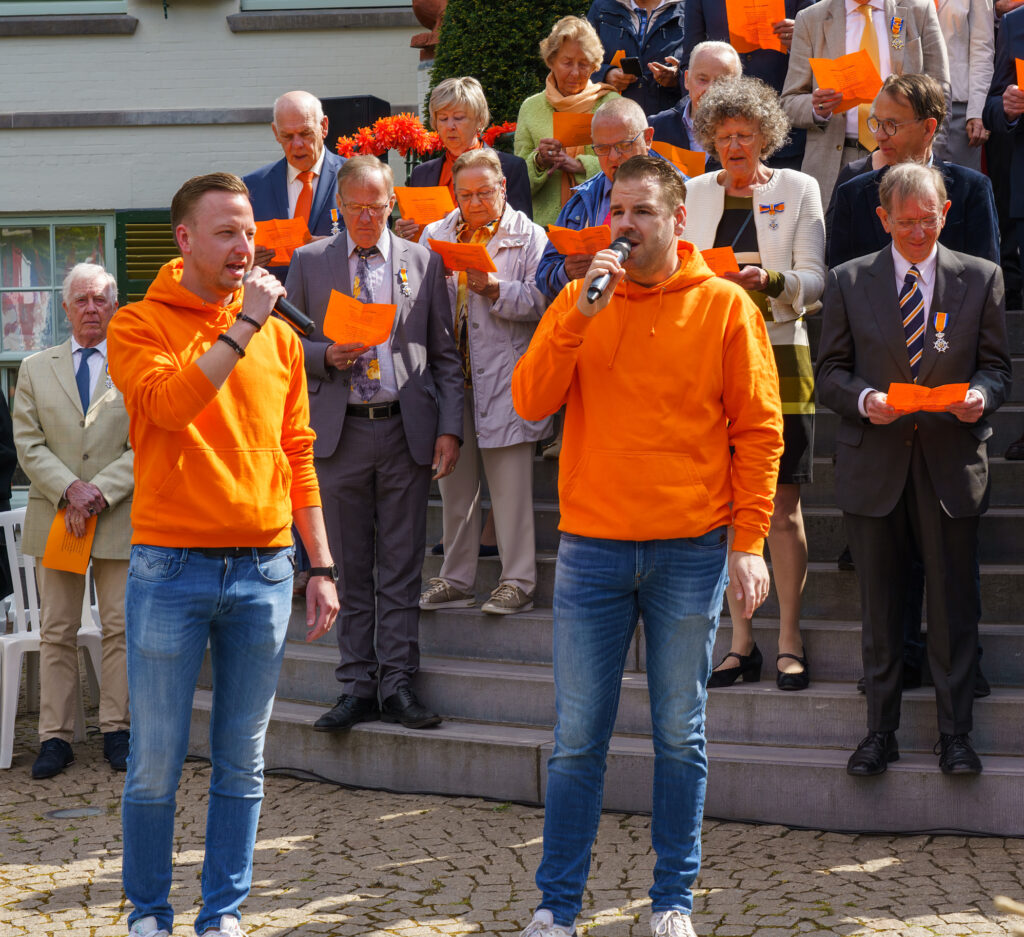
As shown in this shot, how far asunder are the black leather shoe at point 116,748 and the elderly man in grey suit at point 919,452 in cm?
329

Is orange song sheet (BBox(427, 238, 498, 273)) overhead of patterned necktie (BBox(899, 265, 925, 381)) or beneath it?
overhead

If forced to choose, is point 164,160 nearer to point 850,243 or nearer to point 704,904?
point 850,243

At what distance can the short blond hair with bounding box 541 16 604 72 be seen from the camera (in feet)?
23.5

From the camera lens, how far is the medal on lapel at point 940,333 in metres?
5.05

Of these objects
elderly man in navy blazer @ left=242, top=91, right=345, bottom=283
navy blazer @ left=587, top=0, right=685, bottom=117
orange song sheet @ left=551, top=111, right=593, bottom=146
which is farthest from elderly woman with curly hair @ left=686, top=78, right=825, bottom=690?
navy blazer @ left=587, top=0, right=685, bottom=117

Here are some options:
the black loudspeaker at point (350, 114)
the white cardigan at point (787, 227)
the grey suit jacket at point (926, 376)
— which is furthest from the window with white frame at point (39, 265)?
the grey suit jacket at point (926, 376)

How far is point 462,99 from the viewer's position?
6.77 m

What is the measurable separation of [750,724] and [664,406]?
212 centimetres

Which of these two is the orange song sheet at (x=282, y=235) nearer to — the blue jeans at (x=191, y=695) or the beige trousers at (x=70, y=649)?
the beige trousers at (x=70, y=649)

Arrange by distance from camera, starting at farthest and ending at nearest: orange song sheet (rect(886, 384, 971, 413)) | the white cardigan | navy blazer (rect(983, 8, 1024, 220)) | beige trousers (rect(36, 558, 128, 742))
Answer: navy blazer (rect(983, 8, 1024, 220)) < beige trousers (rect(36, 558, 128, 742)) < the white cardigan < orange song sheet (rect(886, 384, 971, 413))

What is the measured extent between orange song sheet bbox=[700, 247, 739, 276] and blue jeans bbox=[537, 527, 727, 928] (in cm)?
146

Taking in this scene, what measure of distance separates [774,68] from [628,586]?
474cm

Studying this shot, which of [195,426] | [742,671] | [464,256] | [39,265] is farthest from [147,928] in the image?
[39,265]

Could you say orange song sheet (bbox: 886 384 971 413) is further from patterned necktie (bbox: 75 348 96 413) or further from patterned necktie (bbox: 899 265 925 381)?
patterned necktie (bbox: 75 348 96 413)
